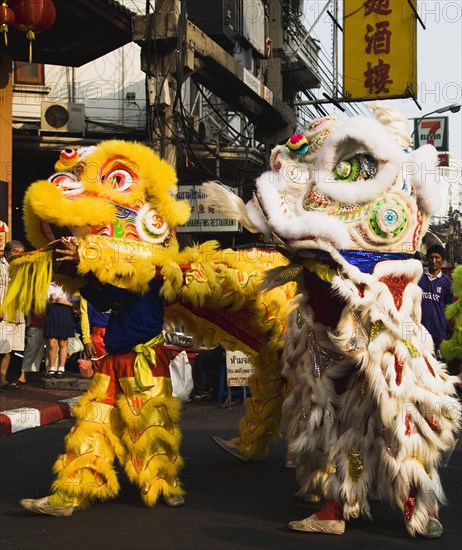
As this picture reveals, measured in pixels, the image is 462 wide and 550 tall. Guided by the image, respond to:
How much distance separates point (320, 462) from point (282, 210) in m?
1.33

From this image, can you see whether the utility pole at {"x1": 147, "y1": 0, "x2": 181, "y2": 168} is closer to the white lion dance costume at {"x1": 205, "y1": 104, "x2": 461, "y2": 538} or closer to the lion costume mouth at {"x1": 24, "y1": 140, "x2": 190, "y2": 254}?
the lion costume mouth at {"x1": 24, "y1": 140, "x2": 190, "y2": 254}

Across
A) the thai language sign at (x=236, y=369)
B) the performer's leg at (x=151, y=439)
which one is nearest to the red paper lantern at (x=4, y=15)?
the thai language sign at (x=236, y=369)

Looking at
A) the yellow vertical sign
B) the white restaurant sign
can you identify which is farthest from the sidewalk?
the yellow vertical sign

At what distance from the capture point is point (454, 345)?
616 cm

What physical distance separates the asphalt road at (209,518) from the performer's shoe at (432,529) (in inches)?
1.4

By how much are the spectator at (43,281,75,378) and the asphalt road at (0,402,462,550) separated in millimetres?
3290

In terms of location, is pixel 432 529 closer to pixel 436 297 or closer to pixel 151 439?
pixel 151 439

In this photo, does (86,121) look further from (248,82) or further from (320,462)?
(320,462)

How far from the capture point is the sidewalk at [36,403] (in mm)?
7523

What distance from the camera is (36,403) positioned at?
831 cm

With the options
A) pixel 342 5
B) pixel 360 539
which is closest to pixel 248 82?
pixel 342 5

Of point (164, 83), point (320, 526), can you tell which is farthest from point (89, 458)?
point (164, 83)

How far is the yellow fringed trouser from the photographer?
4.69 meters

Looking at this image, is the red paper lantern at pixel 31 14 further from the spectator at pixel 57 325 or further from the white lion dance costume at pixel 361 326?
the white lion dance costume at pixel 361 326
